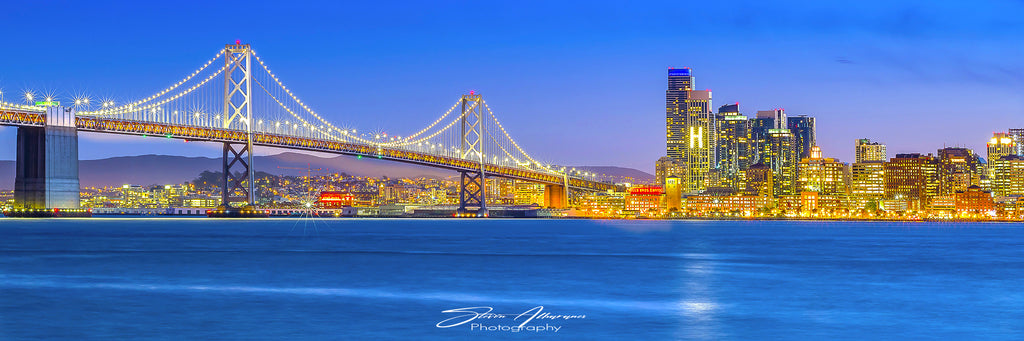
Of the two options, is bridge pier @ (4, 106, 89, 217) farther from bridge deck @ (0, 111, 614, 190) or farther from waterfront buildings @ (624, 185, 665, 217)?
waterfront buildings @ (624, 185, 665, 217)

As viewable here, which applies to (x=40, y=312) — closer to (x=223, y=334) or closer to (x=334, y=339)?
(x=223, y=334)

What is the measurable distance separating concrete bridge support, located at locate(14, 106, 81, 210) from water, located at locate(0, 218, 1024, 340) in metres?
23.4

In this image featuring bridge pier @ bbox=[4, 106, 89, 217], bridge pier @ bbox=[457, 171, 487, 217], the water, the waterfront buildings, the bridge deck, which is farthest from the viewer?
the waterfront buildings

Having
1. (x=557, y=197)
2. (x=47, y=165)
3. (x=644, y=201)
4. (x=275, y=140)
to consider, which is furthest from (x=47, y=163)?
(x=644, y=201)

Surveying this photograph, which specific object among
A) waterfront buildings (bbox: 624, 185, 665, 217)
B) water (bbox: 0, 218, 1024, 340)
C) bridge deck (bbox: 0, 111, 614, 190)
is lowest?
water (bbox: 0, 218, 1024, 340)

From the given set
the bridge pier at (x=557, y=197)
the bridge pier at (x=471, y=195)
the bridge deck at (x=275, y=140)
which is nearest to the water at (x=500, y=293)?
the bridge deck at (x=275, y=140)

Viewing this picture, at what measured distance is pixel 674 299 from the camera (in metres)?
25.2

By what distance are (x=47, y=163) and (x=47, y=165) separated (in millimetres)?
133

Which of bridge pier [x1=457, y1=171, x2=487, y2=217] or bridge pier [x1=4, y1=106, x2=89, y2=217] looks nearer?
bridge pier [x1=4, y1=106, x2=89, y2=217]

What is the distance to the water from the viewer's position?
63.6ft

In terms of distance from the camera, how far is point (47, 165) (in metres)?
68.7

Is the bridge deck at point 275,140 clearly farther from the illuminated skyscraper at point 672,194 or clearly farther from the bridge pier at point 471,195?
the illuminated skyscraper at point 672,194

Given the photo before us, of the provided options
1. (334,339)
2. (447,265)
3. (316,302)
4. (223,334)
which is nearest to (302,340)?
(334,339)

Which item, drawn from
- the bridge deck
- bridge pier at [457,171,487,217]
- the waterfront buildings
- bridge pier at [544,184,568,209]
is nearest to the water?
the bridge deck
